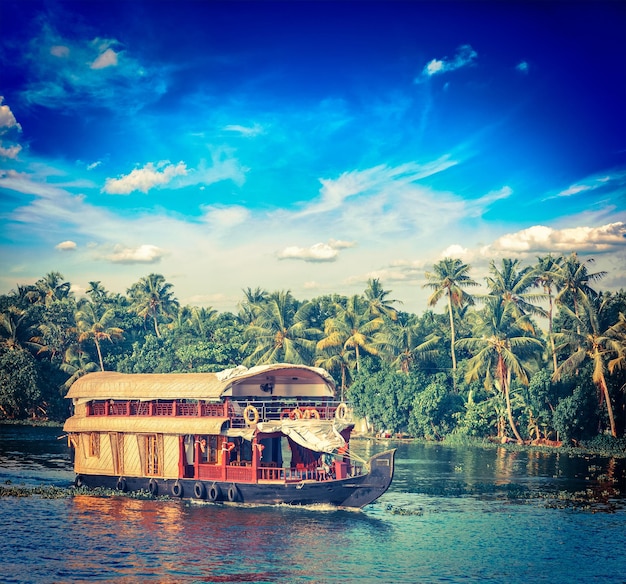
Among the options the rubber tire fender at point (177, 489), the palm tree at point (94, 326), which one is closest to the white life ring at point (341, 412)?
the rubber tire fender at point (177, 489)

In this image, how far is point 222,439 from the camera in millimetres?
29234

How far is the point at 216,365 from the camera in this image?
6366 centimetres

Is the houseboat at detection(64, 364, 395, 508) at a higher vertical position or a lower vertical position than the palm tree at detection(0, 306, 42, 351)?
lower

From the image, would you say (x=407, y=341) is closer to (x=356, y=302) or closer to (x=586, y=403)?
(x=356, y=302)

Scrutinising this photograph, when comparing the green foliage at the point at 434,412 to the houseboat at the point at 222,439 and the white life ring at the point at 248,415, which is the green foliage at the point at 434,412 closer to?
Result: the houseboat at the point at 222,439

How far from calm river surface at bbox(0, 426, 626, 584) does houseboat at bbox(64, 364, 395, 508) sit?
0.82m

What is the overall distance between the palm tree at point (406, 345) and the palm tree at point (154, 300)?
28092 millimetres

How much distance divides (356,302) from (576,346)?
751 inches

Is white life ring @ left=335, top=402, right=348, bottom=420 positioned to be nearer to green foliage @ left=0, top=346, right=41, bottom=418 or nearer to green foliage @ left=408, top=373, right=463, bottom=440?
green foliage @ left=408, top=373, right=463, bottom=440

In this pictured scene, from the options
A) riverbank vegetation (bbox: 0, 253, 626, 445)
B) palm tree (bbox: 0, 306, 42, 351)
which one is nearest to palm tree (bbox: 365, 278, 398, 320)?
riverbank vegetation (bbox: 0, 253, 626, 445)

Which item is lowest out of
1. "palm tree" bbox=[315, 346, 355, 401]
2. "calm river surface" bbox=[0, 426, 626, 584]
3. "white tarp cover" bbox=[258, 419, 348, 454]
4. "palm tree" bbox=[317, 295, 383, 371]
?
"calm river surface" bbox=[0, 426, 626, 584]

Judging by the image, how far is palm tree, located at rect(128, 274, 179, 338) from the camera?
80812mm

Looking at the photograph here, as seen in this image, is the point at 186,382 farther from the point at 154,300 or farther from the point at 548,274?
the point at 154,300

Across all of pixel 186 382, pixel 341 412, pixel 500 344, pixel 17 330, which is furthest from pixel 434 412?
pixel 17 330
